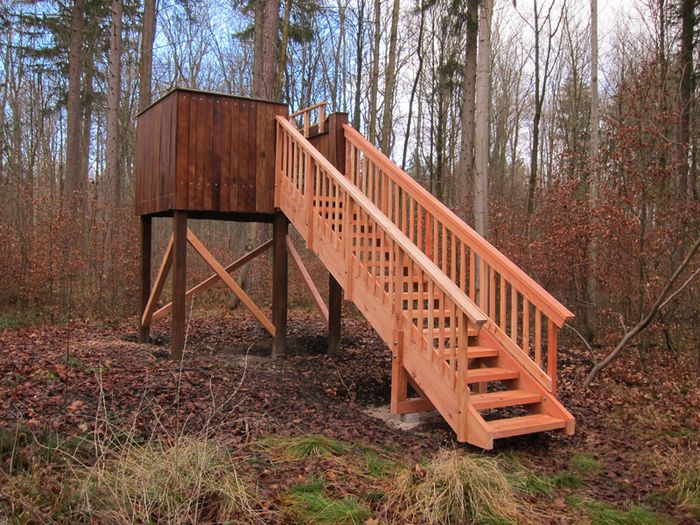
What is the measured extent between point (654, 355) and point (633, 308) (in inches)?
30.8

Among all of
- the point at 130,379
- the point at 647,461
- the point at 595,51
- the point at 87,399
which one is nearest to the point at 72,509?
the point at 87,399

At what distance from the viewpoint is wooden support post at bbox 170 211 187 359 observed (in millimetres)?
7527

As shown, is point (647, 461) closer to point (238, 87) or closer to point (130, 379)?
point (130, 379)

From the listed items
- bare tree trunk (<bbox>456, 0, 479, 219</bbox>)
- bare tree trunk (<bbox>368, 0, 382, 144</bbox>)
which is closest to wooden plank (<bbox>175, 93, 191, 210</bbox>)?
bare tree trunk (<bbox>456, 0, 479, 219</bbox>)

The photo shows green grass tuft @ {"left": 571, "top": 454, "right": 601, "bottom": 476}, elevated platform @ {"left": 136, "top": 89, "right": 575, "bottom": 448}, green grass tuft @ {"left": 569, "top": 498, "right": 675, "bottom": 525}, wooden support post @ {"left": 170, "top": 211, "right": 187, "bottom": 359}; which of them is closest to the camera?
green grass tuft @ {"left": 569, "top": 498, "right": 675, "bottom": 525}

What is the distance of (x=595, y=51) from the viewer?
1251 cm

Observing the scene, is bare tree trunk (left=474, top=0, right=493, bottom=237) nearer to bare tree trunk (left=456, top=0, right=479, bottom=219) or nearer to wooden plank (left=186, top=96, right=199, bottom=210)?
bare tree trunk (left=456, top=0, right=479, bottom=219)

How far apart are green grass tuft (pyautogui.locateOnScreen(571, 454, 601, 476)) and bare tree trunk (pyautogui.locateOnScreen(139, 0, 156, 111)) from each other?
13.1 metres

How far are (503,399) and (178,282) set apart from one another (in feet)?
14.7

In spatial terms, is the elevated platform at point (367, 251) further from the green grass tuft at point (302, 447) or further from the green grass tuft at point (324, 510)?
the green grass tuft at point (324, 510)

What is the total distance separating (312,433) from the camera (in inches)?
194

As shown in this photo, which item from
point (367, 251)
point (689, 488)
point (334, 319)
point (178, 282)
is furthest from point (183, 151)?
point (689, 488)

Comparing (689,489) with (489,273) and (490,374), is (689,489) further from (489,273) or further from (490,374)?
(489,273)

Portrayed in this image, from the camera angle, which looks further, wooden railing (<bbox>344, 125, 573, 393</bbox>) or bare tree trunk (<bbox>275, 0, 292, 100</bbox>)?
bare tree trunk (<bbox>275, 0, 292, 100</bbox>)
